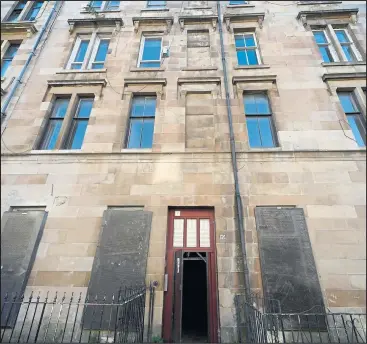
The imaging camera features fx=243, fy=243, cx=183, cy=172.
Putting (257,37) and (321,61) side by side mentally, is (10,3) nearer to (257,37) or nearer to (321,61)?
(257,37)

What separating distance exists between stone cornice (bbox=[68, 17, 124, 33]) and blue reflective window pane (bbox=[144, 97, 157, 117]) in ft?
15.8

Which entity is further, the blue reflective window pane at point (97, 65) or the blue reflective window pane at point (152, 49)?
the blue reflective window pane at point (152, 49)

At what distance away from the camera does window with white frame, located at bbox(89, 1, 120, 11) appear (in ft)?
42.7

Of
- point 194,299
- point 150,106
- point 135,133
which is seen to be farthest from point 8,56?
point 194,299

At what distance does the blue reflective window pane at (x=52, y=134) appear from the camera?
8734 mm

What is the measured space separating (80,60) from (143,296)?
402 inches

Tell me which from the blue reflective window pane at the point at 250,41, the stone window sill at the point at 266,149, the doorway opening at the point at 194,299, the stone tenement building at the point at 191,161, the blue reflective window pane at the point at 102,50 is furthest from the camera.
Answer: the blue reflective window pane at the point at 250,41

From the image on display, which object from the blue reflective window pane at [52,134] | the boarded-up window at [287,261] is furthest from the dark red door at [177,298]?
the blue reflective window pane at [52,134]

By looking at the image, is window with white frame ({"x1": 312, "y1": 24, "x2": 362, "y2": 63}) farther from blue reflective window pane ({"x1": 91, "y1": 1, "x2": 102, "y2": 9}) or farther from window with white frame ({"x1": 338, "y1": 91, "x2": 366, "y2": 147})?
blue reflective window pane ({"x1": 91, "y1": 1, "x2": 102, "y2": 9})

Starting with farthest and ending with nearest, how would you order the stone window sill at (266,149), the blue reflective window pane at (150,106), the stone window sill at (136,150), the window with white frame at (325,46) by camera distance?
the window with white frame at (325,46), the blue reflective window pane at (150,106), the stone window sill at (136,150), the stone window sill at (266,149)

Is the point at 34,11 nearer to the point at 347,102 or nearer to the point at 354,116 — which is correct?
the point at 347,102

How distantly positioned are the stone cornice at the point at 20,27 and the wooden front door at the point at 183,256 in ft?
37.3

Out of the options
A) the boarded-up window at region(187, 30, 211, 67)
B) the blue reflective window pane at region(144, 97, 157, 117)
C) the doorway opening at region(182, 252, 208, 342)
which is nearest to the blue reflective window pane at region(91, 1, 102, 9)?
the boarded-up window at region(187, 30, 211, 67)

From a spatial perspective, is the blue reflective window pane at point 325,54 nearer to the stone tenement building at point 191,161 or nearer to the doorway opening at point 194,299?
the stone tenement building at point 191,161
